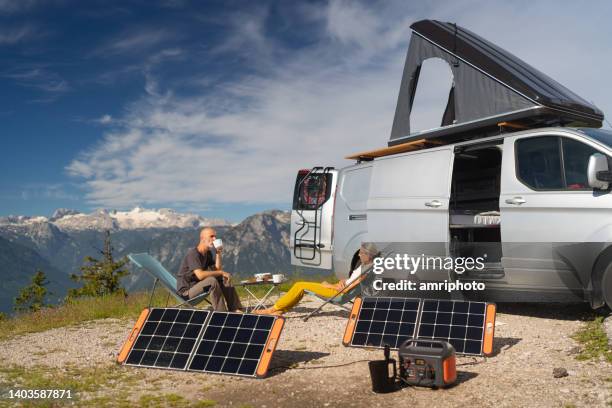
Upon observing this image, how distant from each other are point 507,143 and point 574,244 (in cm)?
157

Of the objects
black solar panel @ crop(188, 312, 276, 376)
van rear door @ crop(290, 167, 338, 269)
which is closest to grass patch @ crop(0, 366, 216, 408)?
black solar panel @ crop(188, 312, 276, 376)

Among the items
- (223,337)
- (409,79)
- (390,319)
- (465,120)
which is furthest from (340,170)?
(223,337)

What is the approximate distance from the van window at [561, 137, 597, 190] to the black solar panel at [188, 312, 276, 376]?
385 cm

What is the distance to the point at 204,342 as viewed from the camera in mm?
5703

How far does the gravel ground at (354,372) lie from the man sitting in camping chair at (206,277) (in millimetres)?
999

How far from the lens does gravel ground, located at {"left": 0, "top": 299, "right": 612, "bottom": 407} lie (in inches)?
178

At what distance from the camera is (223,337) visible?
18.7ft

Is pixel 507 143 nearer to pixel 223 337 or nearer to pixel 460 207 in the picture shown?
pixel 460 207

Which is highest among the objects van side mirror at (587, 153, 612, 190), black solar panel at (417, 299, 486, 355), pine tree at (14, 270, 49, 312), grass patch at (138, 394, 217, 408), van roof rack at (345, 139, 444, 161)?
van roof rack at (345, 139, 444, 161)

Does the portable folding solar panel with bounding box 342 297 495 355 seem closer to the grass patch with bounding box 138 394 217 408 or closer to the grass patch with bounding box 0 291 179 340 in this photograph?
the grass patch with bounding box 138 394 217 408

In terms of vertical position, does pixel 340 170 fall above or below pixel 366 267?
above

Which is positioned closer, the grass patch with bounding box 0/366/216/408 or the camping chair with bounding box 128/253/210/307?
the grass patch with bounding box 0/366/216/408

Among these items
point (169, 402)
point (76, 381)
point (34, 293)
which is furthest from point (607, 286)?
point (34, 293)

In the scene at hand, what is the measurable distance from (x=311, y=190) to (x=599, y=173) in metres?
5.45
